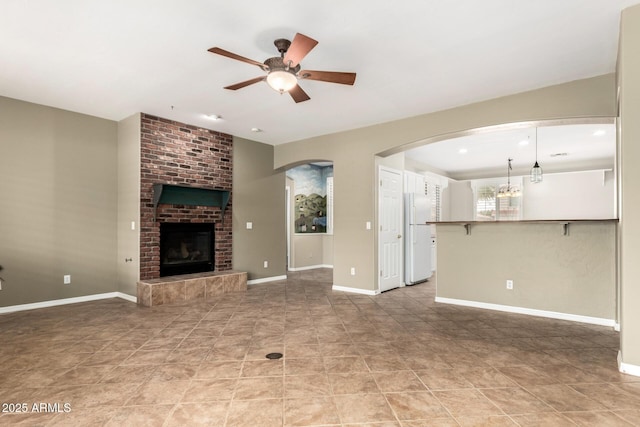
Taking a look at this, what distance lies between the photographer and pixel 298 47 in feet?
8.36

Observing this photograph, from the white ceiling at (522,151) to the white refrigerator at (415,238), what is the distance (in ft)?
3.88

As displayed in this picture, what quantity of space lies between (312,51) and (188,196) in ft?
10.9

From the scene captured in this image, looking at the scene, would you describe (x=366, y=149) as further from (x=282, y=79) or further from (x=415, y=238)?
(x=282, y=79)

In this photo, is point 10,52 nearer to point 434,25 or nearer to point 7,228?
point 7,228

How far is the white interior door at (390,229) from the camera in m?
5.64

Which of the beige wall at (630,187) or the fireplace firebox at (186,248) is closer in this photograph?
the beige wall at (630,187)

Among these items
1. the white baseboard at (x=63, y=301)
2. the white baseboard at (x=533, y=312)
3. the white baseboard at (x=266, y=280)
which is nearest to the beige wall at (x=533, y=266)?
the white baseboard at (x=533, y=312)

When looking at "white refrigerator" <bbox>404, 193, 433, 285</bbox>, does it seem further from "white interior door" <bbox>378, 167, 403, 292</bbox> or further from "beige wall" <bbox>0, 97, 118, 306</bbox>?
"beige wall" <bbox>0, 97, 118, 306</bbox>

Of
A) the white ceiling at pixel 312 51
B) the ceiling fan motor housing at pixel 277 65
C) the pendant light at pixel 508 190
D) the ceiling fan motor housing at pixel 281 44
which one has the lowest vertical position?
the pendant light at pixel 508 190

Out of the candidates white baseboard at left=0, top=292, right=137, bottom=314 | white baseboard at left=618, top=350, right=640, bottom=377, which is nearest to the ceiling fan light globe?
white baseboard at left=618, top=350, right=640, bottom=377

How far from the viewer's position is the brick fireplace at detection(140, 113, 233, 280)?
16.4 ft

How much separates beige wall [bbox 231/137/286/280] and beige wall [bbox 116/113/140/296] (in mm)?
1643

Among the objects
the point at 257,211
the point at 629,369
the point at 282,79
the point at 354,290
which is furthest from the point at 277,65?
the point at 257,211

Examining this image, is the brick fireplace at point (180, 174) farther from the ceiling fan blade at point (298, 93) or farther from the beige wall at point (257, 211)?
the ceiling fan blade at point (298, 93)
